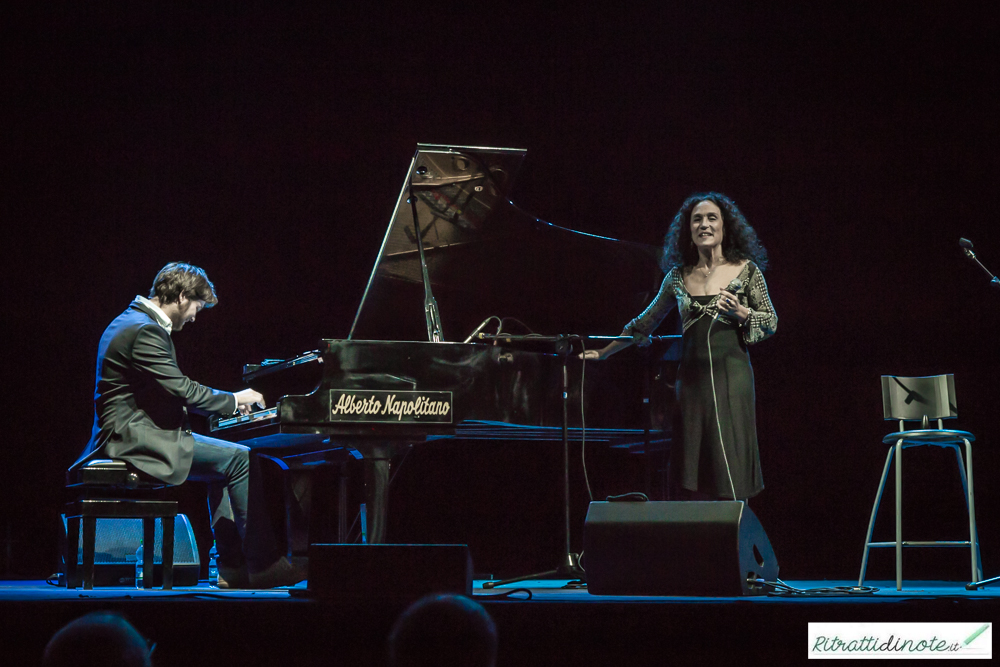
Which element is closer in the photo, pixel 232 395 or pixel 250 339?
pixel 232 395

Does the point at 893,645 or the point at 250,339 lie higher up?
the point at 250,339

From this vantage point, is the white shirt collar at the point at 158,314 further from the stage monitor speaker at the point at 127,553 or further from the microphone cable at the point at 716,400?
the microphone cable at the point at 716,400

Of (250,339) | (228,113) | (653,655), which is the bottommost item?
(653,655)

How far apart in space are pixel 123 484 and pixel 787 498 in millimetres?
3405

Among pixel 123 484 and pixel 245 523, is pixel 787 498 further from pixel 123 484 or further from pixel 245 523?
pixel 123 484

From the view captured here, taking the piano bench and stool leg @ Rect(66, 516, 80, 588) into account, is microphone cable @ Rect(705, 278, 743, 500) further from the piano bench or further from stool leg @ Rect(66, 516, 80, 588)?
stool leg @ Rect(66, 516, 80, 588)

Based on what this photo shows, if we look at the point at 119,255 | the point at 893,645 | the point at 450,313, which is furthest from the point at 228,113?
the point at 893,645

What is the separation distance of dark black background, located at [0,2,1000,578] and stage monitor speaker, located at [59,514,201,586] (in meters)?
1.13

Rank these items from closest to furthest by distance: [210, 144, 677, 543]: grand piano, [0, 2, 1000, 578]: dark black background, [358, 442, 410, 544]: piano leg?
[358, 442, 410, 544]: piano leg
[210, 144, 677, 543]: grand piano
[0, 2, 1000, 578]: dark black background

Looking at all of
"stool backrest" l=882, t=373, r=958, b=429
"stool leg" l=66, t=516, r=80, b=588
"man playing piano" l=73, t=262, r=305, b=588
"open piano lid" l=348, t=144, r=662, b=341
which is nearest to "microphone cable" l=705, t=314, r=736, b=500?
"open piano lid" l=348, t=144, r=662, b=341

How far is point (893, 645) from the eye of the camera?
2.84 meters

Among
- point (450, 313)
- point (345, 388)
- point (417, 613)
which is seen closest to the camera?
point (417, 613)

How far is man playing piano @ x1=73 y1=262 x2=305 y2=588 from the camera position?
3.98 meters

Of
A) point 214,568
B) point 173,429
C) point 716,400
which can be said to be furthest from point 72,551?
point 716,400
